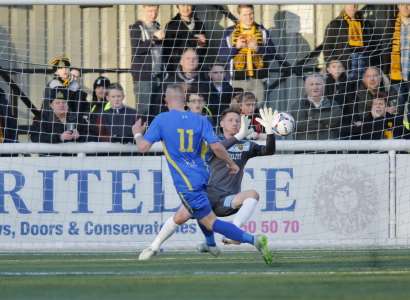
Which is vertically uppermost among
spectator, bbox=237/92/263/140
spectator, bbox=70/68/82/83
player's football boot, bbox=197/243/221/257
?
spectator, bbox=70/68/82/83

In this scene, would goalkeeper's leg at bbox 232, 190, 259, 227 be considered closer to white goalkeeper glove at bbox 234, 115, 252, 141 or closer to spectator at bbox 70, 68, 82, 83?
white goalkeeper glove at bbox 234, 115, 252, 141

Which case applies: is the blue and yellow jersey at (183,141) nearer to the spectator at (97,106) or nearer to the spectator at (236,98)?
the spectator at (236,98)

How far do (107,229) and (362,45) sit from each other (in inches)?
143

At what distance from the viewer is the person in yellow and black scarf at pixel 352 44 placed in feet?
42.5

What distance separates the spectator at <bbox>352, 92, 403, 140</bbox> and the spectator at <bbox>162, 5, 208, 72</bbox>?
1.99 metres

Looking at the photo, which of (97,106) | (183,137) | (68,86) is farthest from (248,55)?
(183,137)

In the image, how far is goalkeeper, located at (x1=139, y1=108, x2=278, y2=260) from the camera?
1073cm

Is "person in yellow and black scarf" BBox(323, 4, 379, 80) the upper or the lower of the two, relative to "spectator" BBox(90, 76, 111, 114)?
upper

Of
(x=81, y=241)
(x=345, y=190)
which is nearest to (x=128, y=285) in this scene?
(x=81, y=241)

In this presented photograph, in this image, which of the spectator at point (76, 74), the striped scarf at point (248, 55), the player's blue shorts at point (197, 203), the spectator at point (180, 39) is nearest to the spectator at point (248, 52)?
the striped scarf at point (248, 55)

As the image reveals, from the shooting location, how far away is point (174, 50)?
12773 millimetres

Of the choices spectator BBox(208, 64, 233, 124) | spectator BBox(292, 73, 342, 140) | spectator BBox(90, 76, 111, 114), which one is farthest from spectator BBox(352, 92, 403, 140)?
spectator BBox(90, 76, 111, 114)

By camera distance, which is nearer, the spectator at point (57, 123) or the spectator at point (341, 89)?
the spectator at point (57, 123)

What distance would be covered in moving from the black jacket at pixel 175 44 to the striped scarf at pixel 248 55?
1.38 ft
